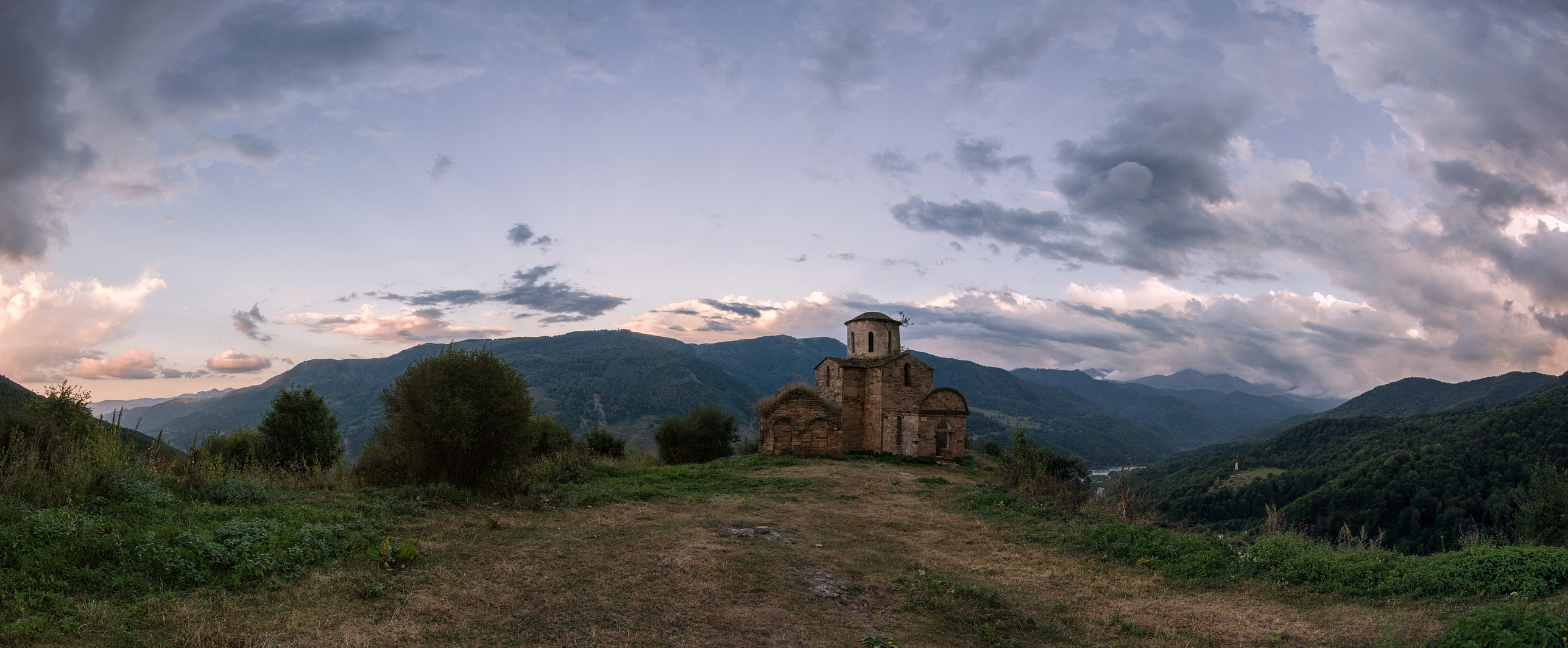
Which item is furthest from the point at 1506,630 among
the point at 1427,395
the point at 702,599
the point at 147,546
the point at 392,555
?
the point at 1427,395

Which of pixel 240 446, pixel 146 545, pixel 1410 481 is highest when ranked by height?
pixel 146 545

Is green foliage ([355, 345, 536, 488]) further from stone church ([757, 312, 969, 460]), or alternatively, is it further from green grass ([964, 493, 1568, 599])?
stone church ([757, 312, 969, 460])

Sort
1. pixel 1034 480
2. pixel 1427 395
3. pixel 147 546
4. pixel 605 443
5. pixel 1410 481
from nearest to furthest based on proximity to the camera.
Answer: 1. pixel 147 546
2. pixel 1034 480
3. pixel 605 443
4. pixel 1410 481
5. pixel 1427 395

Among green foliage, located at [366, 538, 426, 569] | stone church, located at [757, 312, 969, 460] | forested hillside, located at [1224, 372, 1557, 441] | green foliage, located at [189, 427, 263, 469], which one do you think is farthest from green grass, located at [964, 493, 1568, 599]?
forested hillside, located at [1224, 372, 1557, 441]

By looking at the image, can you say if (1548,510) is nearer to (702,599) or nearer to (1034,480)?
(1034,480)

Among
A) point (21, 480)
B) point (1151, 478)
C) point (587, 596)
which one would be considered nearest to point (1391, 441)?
point (1151, 478)

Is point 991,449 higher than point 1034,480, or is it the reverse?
point 1034,480

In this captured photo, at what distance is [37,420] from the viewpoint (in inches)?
483

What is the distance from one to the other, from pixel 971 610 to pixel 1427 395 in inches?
8883

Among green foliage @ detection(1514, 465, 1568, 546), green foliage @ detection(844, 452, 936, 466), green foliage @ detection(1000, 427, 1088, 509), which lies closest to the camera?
green foliage @ detection(1514, 465, 1568, 546)

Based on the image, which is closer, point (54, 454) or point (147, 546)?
point (147, 546)

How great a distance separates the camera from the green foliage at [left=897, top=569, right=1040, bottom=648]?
766 cm

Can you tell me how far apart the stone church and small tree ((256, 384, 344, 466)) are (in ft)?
53.3

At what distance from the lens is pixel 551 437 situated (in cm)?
2405
